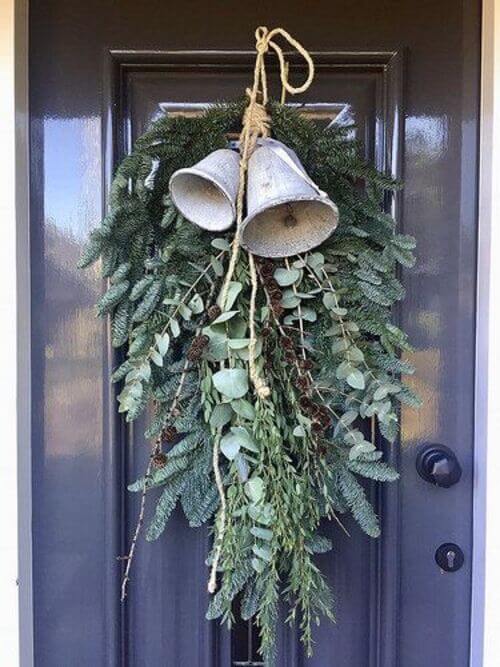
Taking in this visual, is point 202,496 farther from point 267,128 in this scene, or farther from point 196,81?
Answer: point 196,81

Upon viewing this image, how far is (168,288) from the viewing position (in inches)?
30.1

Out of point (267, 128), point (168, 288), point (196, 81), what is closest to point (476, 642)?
point (168, 288)

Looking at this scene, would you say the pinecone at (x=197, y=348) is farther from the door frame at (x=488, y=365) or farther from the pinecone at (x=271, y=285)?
the door frame at (x=488, y=365)

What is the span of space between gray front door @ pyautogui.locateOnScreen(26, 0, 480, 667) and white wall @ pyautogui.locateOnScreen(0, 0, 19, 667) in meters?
0.04

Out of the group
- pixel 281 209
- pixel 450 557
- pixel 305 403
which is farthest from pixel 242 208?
pixel 450 557

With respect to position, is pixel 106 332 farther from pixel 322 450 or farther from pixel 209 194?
pixel 322 450

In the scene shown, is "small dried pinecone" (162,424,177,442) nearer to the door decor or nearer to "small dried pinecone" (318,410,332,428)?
the door decor

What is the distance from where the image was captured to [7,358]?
0.87 m

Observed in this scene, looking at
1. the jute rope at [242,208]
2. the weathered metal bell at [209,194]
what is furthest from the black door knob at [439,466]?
Answer: the weathered metal bell at [209,194]

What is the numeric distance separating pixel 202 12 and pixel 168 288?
50 cm

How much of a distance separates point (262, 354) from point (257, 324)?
0.14ft

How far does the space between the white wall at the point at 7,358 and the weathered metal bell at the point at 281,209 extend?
42cm

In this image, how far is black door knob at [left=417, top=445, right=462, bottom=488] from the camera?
0.88 m

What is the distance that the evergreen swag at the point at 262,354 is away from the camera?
720mm
